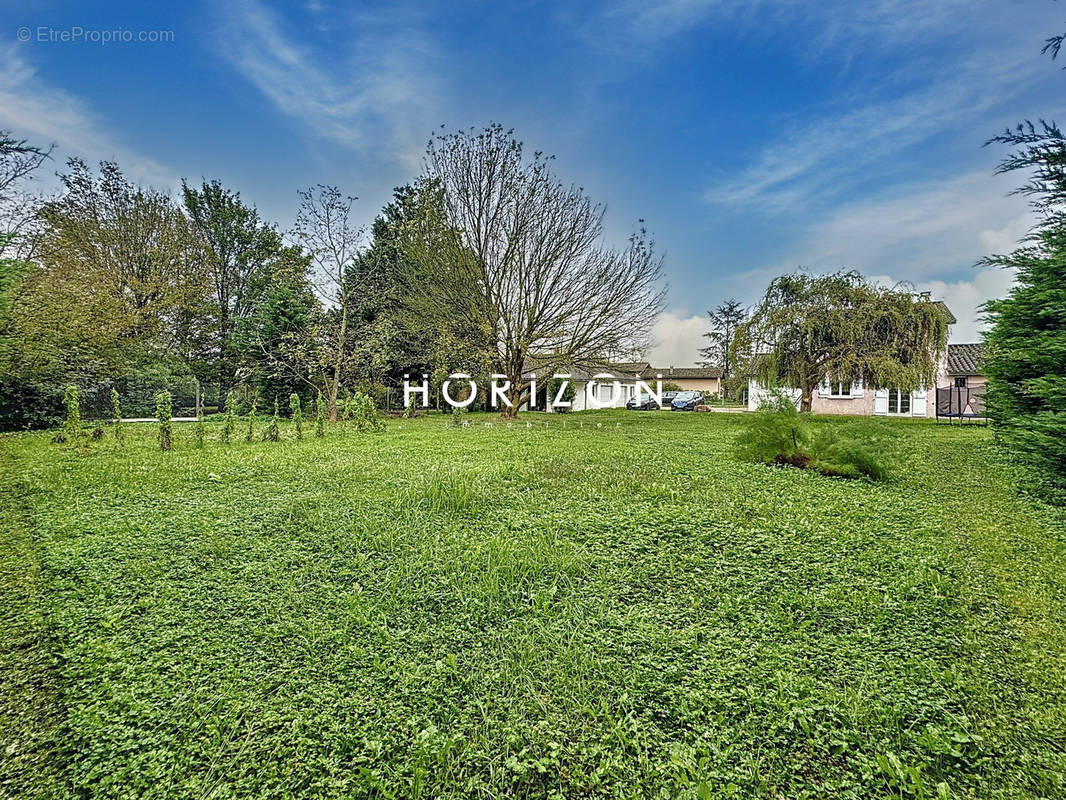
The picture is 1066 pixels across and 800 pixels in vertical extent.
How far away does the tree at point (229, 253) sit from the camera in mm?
24531

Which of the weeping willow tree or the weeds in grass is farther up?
the weeping willow tree

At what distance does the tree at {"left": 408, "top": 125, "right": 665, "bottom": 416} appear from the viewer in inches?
672

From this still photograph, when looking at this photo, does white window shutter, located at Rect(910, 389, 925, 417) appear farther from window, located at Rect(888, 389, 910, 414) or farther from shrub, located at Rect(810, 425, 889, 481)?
shrub, located at Rect(810, 425, 889, 481)

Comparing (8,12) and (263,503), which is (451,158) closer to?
(8,12)

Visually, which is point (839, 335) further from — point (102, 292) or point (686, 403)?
point (102, 292)

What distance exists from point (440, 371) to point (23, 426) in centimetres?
1295

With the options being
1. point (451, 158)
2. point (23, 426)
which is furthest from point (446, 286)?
point (23, 426)

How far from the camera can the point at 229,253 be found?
1005 inches

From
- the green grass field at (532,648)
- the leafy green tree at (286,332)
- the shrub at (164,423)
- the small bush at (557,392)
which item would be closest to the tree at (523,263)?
the leafy green tree at (286,332)

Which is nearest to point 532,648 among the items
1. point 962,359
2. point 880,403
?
point 880,403

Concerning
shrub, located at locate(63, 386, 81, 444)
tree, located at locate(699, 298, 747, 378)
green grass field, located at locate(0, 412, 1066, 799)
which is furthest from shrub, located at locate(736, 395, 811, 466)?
tree, located at locate(699, 298, 747, 378)

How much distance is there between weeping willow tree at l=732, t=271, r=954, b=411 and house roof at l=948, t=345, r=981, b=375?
8.93 metres

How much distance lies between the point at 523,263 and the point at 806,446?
1222 cm

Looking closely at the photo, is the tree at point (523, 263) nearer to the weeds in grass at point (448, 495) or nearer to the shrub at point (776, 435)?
the shrub at point (776, 435)
